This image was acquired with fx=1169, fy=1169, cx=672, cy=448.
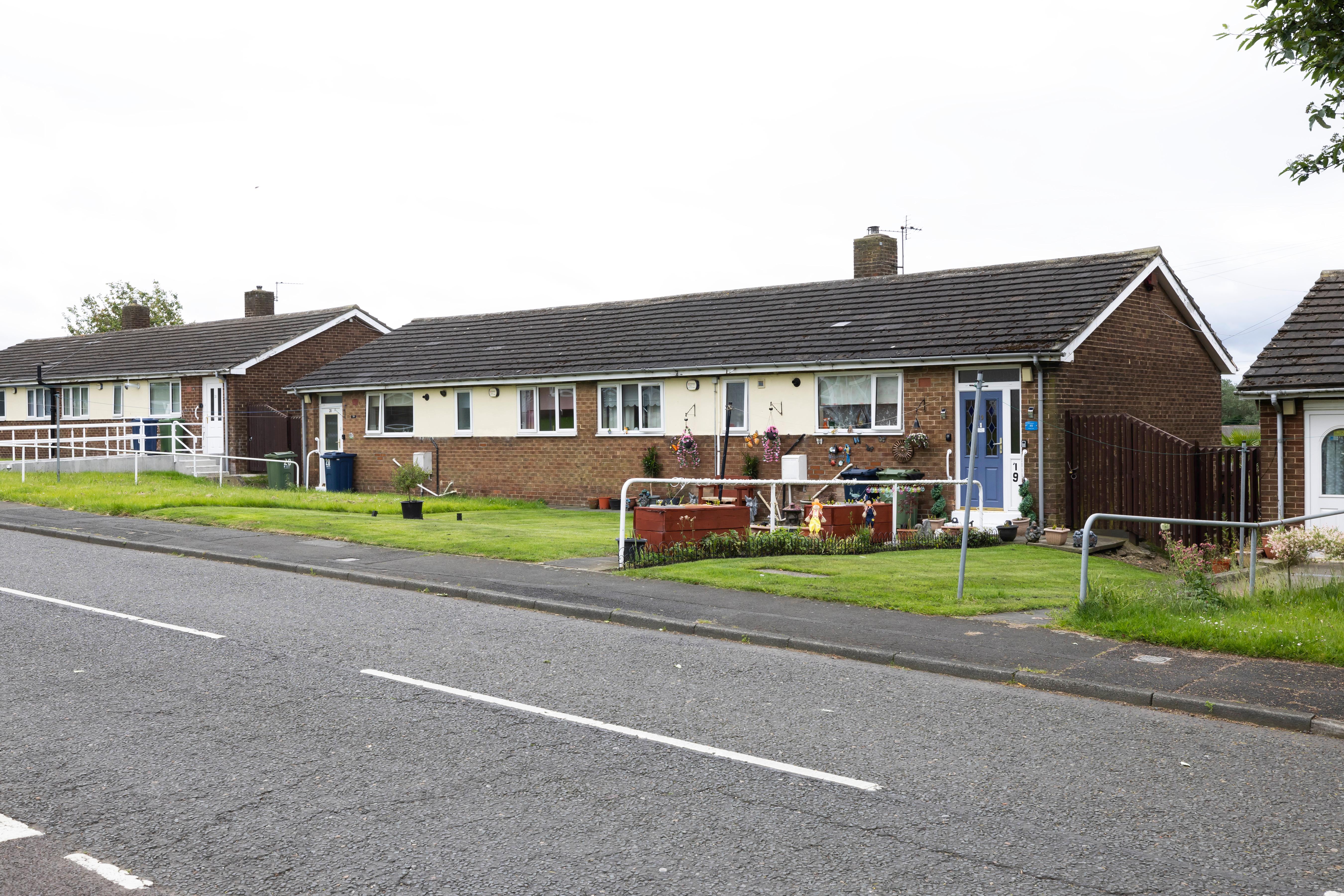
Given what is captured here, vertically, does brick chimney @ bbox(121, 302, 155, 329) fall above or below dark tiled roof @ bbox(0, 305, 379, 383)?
above

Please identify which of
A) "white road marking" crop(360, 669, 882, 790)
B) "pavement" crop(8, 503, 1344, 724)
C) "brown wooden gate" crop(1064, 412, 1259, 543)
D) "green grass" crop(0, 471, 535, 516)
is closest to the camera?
"white road marking" crop(360, 669, 882, 790)

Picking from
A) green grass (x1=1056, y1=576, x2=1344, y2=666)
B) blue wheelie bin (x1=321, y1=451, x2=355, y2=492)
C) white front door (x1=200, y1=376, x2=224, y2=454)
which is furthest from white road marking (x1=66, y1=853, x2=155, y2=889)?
white front door (x1=200, y1=376, x2=224, y2=454)

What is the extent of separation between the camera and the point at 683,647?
9.62 meters

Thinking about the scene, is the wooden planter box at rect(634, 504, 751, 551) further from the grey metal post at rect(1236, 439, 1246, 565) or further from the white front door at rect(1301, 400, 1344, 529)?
the white front door at rect(1301, 400, 1344, 529)

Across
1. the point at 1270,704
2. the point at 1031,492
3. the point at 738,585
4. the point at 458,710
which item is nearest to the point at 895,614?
the point at 738,585

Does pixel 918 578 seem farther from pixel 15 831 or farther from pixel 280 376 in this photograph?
pixel 280 376

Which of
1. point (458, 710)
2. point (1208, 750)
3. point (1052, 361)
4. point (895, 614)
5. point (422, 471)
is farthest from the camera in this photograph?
point (422, 471)

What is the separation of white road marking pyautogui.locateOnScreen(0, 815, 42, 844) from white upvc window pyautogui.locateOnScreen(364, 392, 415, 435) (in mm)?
25110

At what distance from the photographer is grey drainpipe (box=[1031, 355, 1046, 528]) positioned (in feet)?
64.5

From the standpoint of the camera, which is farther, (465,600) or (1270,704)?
(465,600)

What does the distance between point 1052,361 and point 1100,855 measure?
1563cm

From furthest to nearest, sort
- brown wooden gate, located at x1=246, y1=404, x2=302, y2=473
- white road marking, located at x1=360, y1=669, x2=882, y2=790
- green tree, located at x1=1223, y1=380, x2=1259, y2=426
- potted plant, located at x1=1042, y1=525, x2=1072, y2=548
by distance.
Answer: green tree, located at x1=1223, y1=380, x2=1259, y2=426 < brown wooden gate, located at x1=246, y1=404, x2=302, y2=473 < potted plant, located at x1=1042, y1=525, x2=1072, y2=548 < white road marking, located at x1=360, y1=669, x2=882, y2=790

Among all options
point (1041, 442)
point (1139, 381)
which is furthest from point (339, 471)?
point (1139, 381)

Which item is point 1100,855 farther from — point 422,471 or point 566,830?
point 422,471
